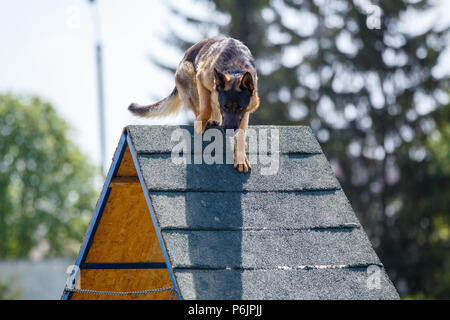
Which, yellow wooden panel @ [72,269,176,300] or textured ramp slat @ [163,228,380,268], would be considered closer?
textured ramp slat @ [163,228,380,268]

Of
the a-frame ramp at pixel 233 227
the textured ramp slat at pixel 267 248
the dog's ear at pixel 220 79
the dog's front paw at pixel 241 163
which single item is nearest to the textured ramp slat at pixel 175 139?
the a-frame ramp at pixel 233 227

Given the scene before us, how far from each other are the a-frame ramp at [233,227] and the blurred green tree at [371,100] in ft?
38.8

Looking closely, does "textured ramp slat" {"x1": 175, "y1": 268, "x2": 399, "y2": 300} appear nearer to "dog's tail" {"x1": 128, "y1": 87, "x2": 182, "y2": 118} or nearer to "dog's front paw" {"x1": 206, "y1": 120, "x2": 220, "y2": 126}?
"dog's front paw" {"x1": 206, "y1": 120, "x2": 220, "y2": 126}

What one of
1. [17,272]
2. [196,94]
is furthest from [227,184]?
[17,272]

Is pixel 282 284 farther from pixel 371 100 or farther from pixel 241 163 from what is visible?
pixel 371 100

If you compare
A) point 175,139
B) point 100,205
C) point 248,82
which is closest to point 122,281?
point 100,205

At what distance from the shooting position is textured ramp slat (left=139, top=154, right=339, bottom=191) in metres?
3.68

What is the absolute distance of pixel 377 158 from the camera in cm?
1623

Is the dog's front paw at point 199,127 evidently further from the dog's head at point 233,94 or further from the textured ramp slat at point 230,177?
the textured ramp slat at point 230,177

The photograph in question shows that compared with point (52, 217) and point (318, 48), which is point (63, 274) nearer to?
point (52, 217)

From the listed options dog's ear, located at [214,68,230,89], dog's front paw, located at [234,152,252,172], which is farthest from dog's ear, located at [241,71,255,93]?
dog's front paw, located at [234,152,252,172]

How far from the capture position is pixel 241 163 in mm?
3943

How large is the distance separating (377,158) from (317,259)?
13.3 meters

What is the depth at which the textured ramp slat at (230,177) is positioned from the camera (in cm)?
368
